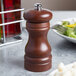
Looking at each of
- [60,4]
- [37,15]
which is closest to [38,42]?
[37,15]

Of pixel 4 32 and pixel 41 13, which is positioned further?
pixel 4 32

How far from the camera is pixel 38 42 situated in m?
0.74

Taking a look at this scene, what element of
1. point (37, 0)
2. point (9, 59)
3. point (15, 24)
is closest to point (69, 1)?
point (37, 0)

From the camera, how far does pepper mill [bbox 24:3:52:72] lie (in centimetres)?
72

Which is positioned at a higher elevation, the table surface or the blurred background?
→ the table surface

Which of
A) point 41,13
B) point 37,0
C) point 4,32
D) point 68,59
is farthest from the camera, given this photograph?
point 37,0

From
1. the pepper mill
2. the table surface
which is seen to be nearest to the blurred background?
the table surface

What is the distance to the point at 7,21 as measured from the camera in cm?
97

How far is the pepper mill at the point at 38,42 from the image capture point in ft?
2.35

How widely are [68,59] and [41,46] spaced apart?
144 millimetres

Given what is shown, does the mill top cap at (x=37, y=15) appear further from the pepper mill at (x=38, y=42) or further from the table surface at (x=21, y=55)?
the table surface at (x=21, y=55)

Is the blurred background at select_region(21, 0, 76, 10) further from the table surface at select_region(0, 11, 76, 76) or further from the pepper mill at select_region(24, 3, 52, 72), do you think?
the pepper mill at select_region(24, 3, 52, 72)

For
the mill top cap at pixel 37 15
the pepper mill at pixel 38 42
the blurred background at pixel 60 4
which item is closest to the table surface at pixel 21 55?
the pepper mill at pixel 38 42

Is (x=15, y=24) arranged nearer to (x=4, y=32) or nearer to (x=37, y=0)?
(x=4, y=32)
